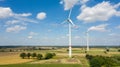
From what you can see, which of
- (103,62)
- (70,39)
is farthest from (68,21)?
(103,62)

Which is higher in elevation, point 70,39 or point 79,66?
point 70,39

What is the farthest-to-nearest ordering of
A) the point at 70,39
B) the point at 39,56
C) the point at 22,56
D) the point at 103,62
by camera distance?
the point at 22,56
the point at 39,56
the point at 70,39
the point at 103,62

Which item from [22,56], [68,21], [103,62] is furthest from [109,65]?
[22,56]

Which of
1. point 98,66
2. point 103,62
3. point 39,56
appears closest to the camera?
point 98,66

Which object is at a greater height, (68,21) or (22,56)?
(68,21)

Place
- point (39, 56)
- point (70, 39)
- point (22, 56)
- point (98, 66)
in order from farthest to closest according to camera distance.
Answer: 1. point (22, 56)
2. point (39, 56)
3. point (70, 39)
4. point (98, 66)

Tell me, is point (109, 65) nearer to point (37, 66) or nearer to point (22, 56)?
point (37, 66)

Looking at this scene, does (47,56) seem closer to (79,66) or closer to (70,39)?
(70,39)

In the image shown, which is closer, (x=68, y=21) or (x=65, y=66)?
(x=65, y=66)

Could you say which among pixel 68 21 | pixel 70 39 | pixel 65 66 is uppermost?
pixel 68 21
